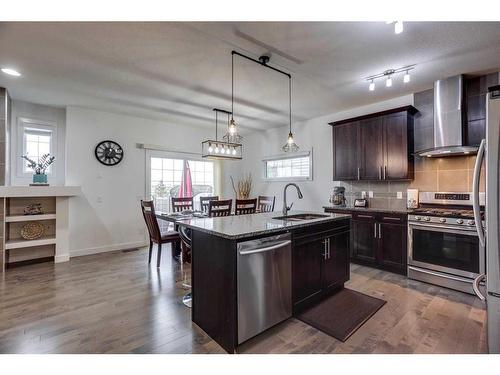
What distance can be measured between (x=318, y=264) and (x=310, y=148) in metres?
3.21

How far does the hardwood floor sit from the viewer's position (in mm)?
1898

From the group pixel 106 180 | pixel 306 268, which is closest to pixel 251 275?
pixel 306 268

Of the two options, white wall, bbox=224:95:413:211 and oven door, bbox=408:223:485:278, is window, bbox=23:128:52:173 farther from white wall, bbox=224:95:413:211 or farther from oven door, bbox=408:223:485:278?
oven door, bbox=408:223:485:278

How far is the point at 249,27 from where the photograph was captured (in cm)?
217

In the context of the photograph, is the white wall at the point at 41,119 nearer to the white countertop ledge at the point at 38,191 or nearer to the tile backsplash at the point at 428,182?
the white countertop ledge at the point at 38,191

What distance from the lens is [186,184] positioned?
5891 millimetres

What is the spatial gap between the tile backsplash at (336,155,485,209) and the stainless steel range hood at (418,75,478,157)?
0.19m

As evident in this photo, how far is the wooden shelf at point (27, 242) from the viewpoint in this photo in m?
3.68

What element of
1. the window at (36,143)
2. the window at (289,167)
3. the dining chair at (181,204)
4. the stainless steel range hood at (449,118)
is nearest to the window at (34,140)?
the window at (36,143)

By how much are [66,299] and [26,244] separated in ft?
6.07

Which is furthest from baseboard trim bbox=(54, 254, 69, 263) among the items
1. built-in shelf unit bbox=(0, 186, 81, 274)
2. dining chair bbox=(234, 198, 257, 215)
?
dining chair bbox=(234, 198, 257, 215)

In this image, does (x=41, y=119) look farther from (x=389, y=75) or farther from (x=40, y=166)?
(x=389, y=75)
